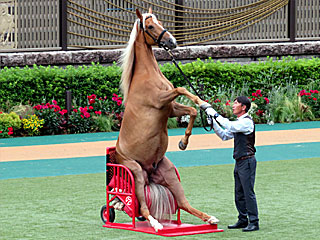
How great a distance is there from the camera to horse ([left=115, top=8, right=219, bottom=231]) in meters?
8.11

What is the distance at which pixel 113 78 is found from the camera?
17266 millimetres

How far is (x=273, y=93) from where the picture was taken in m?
18.2

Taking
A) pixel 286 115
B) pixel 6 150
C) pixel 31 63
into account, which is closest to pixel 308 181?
pixel 6 150

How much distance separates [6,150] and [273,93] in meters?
6.66

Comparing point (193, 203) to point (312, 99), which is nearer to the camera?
point (193, 203)

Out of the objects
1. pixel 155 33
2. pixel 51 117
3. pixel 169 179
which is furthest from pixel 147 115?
pixel 51 117

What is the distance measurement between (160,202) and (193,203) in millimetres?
1530

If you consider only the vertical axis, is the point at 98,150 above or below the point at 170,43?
below

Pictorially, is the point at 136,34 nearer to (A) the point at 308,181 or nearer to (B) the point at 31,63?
(A) the point at 308,181

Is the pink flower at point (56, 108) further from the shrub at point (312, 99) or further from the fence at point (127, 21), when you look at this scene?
the shrub at point (312, 99)

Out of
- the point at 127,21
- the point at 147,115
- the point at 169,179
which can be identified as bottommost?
the point at 169,179

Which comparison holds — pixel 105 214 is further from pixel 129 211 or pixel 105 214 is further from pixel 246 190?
pixel 246 190

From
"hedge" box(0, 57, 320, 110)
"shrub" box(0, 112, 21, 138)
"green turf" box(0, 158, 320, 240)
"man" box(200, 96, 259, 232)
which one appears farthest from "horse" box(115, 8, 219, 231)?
"hedge" box(0, 57, 320, 110)

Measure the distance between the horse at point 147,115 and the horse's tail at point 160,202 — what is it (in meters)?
0.06
